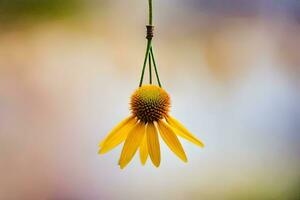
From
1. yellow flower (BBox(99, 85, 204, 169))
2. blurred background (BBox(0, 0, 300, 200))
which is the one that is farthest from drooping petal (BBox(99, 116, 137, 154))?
blurred background (BBox(0, 0, 300, 200))

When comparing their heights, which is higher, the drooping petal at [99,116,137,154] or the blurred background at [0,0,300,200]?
the blurred background at [0,0,300,200]

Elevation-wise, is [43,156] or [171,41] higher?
[171,41]

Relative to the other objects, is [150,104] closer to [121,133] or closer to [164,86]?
[121,133]

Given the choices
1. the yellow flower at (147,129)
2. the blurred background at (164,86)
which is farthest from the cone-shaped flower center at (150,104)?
the blurred background at (164,86)

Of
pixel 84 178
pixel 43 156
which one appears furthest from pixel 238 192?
pixel 43 156

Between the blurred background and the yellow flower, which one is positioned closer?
Result: the yellow flower

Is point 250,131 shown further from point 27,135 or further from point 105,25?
point 27,135

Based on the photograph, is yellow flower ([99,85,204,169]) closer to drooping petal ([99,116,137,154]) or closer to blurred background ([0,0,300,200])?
drooping petal ([99,116,137,154])
